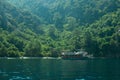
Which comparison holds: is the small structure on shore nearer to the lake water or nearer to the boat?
the boat

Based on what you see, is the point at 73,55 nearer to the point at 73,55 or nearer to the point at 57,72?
the point at 73,55

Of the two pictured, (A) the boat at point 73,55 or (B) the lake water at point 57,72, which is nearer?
(B) the lake water at point 57,72

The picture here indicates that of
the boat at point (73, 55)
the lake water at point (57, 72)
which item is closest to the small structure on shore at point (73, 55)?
the boat at point (73, 55)

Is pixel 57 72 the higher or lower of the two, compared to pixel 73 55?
lower

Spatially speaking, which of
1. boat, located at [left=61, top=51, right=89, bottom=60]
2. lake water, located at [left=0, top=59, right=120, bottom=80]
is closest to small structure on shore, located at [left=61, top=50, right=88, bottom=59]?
boat, located at [left=61, top=51, right=89, bottom=60]

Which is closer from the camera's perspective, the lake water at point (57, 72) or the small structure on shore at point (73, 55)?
the lake water at point (57, 72)

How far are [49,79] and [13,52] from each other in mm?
118891

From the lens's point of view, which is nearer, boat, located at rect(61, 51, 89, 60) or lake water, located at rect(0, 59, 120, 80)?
lake water, located at rect(0, 59, 120, 80)

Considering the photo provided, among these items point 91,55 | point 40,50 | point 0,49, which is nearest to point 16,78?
point 0,49

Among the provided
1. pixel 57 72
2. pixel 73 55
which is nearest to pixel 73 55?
pixel 73 55

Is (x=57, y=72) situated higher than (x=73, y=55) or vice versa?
(x=73, y=55)

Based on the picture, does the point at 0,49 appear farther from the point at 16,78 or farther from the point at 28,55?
the point at 16,78

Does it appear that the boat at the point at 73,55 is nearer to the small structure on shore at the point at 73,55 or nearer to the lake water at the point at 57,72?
the small structure on shore at the point at 73,55

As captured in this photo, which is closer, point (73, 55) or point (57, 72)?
point (57, 72)
